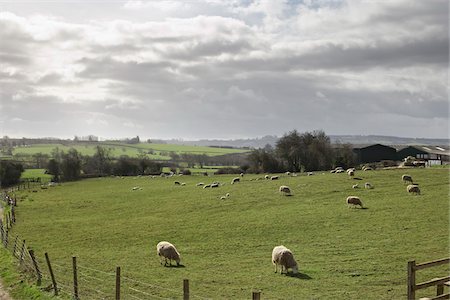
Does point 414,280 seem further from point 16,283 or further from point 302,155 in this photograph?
point 302,155

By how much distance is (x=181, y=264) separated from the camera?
27.8 m

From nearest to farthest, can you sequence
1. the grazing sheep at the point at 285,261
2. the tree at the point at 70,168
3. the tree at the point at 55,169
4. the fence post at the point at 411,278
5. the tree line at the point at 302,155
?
the fence post at the point at 411,278 → the grazing sheep at the point at 285,261 → the tree line at the point at 302,155 → the tree at the point at 70,168 → the tree at the point at 55,169

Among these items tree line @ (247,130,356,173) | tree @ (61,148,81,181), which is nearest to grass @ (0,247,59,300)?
tree line @ (247,130,356,173)

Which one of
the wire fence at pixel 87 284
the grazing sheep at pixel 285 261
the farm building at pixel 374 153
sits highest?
the farm building at pixel 374 153

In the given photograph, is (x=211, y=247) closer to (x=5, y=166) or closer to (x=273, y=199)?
(x=273, y=199)

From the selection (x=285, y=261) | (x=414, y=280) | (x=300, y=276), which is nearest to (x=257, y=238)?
(x=285, y=261)

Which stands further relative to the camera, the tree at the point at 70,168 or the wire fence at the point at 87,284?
the tree at the point at 70,168

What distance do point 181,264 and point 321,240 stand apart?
34.4ft

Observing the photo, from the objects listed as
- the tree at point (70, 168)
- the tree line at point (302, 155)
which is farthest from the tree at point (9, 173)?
the tree line at point (302, 155)

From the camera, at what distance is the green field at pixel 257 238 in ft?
72.4

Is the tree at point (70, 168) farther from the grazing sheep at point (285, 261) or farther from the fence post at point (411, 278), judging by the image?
the fence post at point (411, 278)

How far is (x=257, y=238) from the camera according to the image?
34.7 metres

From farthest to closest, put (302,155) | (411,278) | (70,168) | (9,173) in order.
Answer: (70,168) < (9,173) < (302,155) < (411,278)

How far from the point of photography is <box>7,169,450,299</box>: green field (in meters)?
22.1
